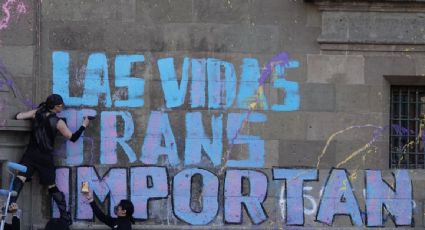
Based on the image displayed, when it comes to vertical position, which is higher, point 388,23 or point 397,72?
point 388,23

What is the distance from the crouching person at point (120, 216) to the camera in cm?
834

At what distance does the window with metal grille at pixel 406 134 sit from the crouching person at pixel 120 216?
3.68 meters

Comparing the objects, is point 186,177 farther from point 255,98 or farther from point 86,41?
point 86,41

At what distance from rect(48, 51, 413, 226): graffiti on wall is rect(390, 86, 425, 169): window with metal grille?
563 mm

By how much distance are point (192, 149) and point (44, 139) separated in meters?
1.95

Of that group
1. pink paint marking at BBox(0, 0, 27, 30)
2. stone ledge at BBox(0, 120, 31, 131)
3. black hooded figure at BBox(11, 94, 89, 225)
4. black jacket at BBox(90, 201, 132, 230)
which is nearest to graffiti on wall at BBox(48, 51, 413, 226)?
black hooded figure at BBox(11, 94, 89, 225)

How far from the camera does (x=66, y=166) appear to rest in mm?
8891

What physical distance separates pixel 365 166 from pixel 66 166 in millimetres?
4045

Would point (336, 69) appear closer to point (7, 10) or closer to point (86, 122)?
point (86, 122)

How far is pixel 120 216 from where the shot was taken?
8.37 m

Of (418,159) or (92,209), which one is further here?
(418,159)

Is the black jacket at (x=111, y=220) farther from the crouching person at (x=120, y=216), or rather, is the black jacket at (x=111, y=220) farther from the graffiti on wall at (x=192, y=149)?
the graffiti on wall at (x=192, y=149)

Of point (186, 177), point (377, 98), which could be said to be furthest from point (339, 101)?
point (186, 177)

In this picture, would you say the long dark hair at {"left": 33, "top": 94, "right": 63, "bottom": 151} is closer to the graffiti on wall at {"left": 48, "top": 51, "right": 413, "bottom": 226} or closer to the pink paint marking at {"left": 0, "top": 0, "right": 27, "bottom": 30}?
the graffiti on wall at {"left": 48, "top": 51, "right": 413, "bottom": 226}
